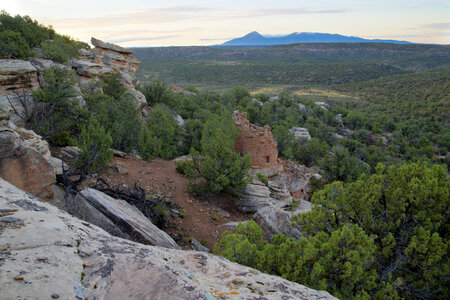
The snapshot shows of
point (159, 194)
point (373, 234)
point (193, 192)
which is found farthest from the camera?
point (193, 192)

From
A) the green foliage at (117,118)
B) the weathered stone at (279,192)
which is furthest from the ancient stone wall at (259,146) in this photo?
the green foliage at (117,118)

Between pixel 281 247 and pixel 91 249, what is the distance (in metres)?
4.42

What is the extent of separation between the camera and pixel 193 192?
1329cm

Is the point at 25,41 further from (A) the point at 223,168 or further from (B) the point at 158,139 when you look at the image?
(A) the point at 223,168

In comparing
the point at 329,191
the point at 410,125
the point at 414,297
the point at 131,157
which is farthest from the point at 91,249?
the point at 410,125

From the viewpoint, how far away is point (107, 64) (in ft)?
95.1

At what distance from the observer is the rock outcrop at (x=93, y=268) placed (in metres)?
2.95

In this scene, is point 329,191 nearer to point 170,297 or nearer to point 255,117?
point 170,297

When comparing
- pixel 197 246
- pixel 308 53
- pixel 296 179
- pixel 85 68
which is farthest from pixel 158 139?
pixel 308 53

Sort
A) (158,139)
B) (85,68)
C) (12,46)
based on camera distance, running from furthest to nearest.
A: (85,68)
(12,46)
(158,139)

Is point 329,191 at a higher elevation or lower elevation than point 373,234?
higher

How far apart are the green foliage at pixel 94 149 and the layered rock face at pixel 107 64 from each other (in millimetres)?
11253

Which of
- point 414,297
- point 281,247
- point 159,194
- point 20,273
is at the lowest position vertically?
point 414,297

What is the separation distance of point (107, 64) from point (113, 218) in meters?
26.5
